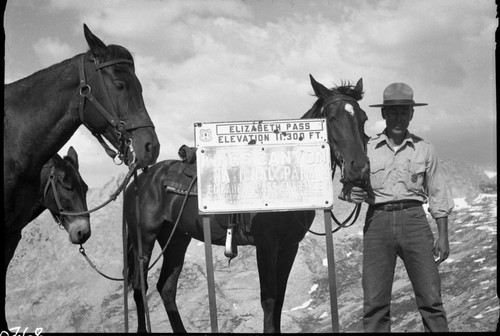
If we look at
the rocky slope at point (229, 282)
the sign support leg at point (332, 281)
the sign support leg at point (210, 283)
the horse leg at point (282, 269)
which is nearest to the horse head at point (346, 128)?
the sign support leg at point (332, 281)

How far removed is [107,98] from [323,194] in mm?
2170

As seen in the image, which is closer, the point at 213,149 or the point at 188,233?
the point at 213,149

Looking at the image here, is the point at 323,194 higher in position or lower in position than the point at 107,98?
lower

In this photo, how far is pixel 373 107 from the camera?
5.81 m

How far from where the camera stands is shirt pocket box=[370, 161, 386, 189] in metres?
5.57

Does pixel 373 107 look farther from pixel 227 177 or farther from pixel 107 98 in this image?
pixel 107 98

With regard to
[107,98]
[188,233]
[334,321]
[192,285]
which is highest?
[107,98]

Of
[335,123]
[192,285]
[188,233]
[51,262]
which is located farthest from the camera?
[51,262]

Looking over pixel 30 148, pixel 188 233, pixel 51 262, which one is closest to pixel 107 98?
pixel 30 148

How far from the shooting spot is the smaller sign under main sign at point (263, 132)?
5863 mm

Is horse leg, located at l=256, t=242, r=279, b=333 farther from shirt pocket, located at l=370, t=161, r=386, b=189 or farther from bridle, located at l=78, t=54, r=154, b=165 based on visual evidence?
bridle, located at l=78, t=54, r=154, b=165

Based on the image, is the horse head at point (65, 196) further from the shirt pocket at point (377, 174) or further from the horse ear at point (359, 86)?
the shirt pocket at point (377, 174)

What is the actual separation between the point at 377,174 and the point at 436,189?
0.55m

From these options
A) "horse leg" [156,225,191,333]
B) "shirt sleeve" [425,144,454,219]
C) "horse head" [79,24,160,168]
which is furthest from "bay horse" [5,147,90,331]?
"shirt sleeve" [425,144,454,219]
